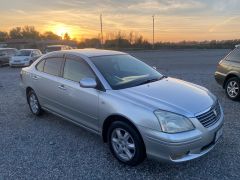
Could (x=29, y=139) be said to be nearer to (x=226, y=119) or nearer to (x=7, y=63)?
(x=226, y=119)

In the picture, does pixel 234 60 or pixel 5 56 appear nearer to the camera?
pixel 234 60

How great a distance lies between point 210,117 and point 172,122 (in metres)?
0.69

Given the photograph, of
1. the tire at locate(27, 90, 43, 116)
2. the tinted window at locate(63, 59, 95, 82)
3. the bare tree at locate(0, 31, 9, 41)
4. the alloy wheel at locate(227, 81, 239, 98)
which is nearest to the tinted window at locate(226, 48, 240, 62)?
the alloy wheel at locate(227, 81, 239, 98)

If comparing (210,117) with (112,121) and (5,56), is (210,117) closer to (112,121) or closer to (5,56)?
(112,121)

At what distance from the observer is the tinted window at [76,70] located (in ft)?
14.6

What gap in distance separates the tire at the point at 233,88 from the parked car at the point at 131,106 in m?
3.42

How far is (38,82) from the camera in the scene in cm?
564

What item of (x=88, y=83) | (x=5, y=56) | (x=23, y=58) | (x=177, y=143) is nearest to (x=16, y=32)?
(x=5, y=56)

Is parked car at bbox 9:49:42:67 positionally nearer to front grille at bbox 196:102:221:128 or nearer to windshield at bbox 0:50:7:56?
windshield at bbox 0:50:7:56

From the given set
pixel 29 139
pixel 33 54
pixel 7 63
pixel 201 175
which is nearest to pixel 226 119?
pixel 201 175

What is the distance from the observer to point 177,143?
3.20 meters

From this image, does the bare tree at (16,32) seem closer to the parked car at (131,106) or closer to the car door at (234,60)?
the car door at (234,60)

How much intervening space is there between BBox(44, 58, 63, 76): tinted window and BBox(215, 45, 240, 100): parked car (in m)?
4.91

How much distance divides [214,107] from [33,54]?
18.9 metres
